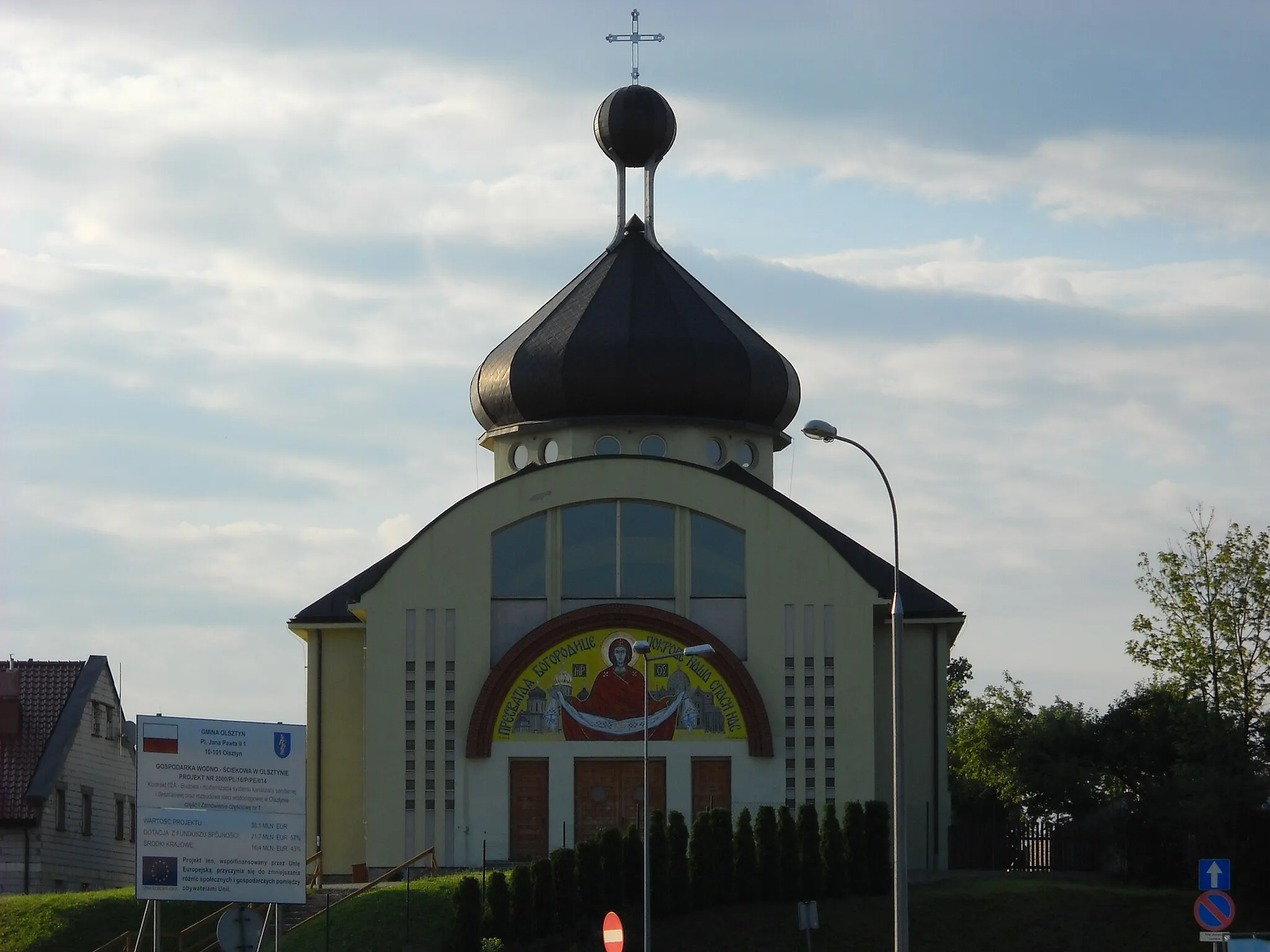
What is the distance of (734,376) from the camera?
45344 mm

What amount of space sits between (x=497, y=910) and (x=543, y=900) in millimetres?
844

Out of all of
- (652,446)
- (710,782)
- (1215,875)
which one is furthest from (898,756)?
(652,446)

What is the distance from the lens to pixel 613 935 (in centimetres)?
2727

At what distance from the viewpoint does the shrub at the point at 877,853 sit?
1452 inches

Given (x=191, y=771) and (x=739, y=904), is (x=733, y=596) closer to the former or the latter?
(x=739, y=904)

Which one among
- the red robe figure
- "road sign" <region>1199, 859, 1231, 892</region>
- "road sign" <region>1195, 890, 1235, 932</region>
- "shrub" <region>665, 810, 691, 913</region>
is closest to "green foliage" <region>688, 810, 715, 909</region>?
"shrub" <region>665, 810, 691, 913</region>

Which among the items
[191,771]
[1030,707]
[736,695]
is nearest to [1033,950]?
[736,695]

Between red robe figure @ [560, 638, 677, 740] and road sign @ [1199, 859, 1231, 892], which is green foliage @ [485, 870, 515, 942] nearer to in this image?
red robe figure @ [560, 638, 677, 740]

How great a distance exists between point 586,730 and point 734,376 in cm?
879

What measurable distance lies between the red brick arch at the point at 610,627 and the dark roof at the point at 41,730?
9358 mm

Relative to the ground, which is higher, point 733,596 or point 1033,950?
point 733,596

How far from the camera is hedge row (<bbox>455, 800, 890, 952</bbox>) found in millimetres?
33719

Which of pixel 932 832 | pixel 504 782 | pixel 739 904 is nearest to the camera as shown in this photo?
pixel 739 904

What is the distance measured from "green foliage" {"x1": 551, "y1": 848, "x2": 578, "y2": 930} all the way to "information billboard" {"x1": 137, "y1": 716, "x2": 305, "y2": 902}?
25.1 ft
